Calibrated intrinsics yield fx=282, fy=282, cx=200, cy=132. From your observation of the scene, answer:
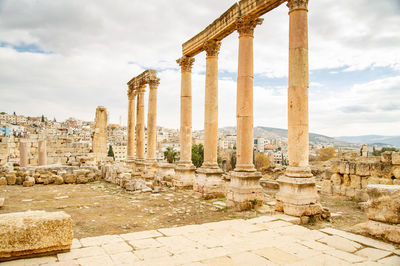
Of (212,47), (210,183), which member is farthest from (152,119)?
(210,183)

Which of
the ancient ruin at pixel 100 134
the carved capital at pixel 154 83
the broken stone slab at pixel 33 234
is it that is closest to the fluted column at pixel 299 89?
the broken stone slab at pixel 33 234

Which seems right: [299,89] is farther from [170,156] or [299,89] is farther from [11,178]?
[170,156]

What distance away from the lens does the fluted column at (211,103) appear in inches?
485

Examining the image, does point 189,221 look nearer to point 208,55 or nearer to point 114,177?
point 208,55

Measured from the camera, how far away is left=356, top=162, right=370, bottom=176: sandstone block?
1175 cm

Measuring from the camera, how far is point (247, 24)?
10.1m

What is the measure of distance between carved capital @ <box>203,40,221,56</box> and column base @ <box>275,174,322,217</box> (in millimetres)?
6830

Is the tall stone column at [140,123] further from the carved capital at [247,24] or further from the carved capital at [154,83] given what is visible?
the carved capital at [247,24]

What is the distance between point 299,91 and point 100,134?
70.3 ft

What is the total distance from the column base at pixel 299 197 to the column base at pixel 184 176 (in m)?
6.18

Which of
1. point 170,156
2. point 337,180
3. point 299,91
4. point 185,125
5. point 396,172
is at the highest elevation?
point 299,91

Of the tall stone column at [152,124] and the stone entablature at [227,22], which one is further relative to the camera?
the tall stone column at [152,124]

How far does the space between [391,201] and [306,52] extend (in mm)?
4601

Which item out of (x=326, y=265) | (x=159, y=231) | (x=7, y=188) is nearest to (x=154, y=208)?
(x=159, y=231)
